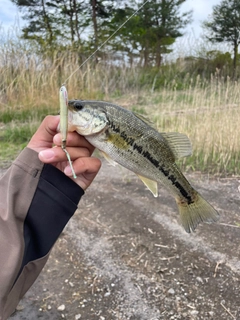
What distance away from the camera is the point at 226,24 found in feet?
44.2

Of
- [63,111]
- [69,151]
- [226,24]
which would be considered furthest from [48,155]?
[226,24]

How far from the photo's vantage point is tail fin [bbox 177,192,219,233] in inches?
48.7

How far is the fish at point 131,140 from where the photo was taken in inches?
39.4

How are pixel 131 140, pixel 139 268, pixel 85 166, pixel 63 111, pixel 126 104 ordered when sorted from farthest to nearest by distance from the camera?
pixel 126 104, pixel 139 268, pixel 85 166, pixel 131 140, pixel 63 111

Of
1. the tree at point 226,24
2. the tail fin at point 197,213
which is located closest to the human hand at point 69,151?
the tail fin at point 197,213

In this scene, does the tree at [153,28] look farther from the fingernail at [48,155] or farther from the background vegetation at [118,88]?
the fingernail at [48,155]

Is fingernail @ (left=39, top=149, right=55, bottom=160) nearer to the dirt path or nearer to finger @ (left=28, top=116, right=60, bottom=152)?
finger @ (left=28, top=116, right=60, bottom=152)

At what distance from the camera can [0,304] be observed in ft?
3.79

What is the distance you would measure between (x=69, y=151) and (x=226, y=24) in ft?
46.8

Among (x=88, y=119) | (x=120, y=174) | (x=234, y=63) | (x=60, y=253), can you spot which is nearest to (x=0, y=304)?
(x=88, y=119)

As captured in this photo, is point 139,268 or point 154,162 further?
point 139,268

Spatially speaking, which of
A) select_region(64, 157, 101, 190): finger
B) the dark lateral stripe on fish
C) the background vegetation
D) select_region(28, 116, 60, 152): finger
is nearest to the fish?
the dark lateral stripe on fish

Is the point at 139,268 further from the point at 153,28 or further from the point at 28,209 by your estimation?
the point at 153,28

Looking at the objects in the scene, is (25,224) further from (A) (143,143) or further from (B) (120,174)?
(B) (120,174)
